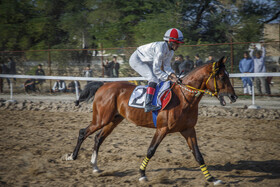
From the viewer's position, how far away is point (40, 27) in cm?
1802

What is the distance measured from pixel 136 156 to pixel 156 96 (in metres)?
1.45

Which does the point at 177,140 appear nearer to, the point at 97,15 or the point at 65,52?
the point at 65,52

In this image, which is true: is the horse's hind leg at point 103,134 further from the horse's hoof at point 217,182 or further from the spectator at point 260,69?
the spectator at point 260,69

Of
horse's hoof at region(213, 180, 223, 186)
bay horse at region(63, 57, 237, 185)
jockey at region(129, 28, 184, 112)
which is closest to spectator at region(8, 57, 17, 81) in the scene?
bay horse at region(63, 57, 237, 185)

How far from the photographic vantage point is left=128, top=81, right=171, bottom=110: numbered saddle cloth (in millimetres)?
4410

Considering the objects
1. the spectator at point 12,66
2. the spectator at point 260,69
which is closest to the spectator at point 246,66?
the spectator at point 260,69

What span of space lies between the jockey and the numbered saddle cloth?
80mm

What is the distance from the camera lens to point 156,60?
14.4 ft

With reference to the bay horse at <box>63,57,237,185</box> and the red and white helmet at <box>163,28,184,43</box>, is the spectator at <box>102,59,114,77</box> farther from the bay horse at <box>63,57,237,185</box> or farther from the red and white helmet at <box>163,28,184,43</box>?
the red and white helmet at <box>163,28,184,43</box>

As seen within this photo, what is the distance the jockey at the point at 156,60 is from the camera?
4418mm

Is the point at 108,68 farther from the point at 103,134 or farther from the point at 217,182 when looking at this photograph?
the point at 217,182

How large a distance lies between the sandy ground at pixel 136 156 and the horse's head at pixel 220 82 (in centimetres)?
130

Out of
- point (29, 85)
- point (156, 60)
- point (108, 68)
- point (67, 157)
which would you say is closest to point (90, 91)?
point (67, 157)

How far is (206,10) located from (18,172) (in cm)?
1524
